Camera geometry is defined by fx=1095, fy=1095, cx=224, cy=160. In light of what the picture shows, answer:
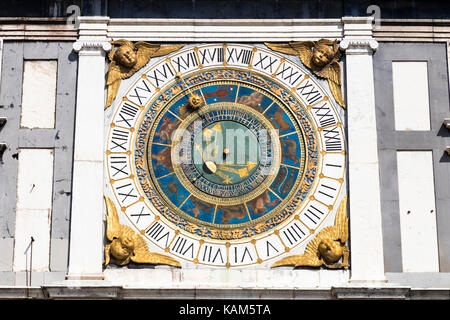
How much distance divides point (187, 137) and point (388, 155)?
2.86 meters

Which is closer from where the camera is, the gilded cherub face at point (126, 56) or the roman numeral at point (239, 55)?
the gilded cherub face at point (126, 56)

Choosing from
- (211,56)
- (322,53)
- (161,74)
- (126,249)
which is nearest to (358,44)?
(322,53)

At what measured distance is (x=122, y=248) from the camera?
14961mm

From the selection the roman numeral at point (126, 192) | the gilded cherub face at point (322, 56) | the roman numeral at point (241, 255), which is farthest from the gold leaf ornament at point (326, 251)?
the gilded cherub face at point (322, 56)

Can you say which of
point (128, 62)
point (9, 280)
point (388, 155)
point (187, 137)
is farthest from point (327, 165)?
point (9, 280)

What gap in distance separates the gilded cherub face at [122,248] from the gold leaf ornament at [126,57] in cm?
201

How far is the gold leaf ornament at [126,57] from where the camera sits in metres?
15.8

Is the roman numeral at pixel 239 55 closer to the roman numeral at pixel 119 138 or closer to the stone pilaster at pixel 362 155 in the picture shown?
the stone pilaster at pixel 362 155

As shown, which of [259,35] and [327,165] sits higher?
[259,35]

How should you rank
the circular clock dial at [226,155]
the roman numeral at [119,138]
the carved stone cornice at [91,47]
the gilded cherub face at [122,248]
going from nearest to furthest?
the gilded cherub face at [122,248] → the circular clock dial at [226,155] → the roman numeral at [119,138] → the carved stone cornice at [91,47]
